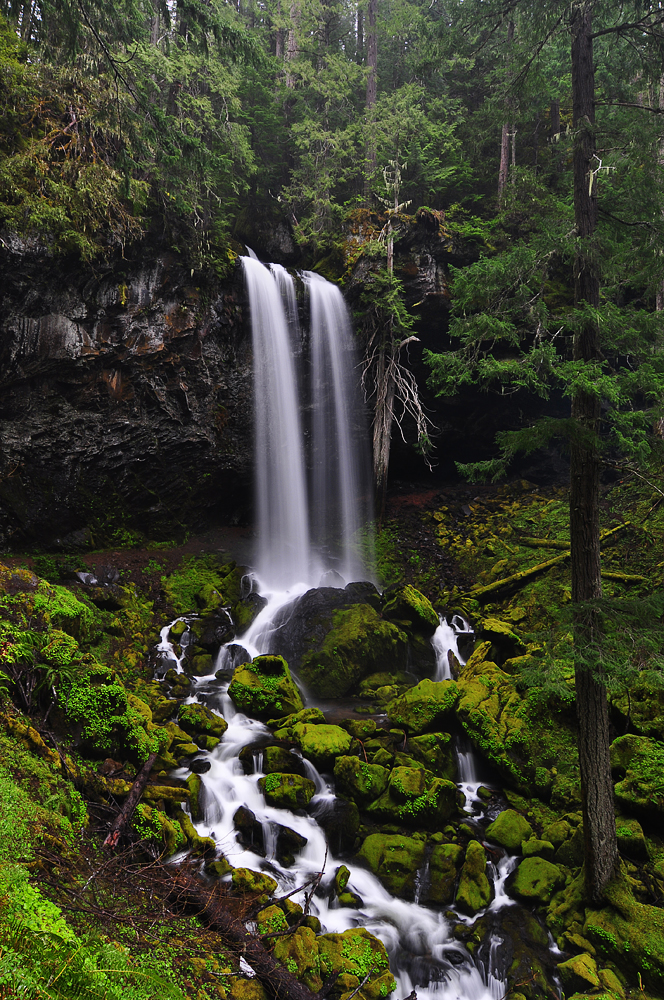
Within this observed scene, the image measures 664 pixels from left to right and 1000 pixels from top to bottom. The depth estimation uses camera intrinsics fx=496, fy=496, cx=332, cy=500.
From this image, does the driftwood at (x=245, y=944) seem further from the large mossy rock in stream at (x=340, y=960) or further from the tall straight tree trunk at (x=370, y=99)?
the tall straight tree trunk at (x=370, y=99)

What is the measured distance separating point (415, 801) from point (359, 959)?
183 centimetres

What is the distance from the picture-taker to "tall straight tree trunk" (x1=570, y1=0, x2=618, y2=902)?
15.1 feet

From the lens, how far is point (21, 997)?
4.80 ft

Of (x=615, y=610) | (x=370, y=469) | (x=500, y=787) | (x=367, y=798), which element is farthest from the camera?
(x=370, y=469)

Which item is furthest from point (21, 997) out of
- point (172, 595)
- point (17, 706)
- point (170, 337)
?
point (170, 337)

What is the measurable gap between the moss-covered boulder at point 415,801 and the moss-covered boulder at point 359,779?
0.09m

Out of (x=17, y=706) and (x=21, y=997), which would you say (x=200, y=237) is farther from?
(x=21, y=997)

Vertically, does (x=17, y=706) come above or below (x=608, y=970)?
above

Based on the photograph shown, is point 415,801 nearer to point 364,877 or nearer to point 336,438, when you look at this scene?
point 364,877

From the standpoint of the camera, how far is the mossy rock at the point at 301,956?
3797 mm

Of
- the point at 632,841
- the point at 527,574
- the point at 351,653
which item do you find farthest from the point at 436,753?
the point at 527,574

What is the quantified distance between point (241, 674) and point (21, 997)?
21.7ft

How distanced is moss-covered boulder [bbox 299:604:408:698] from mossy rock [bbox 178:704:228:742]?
7.94ft

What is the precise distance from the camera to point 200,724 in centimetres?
686
